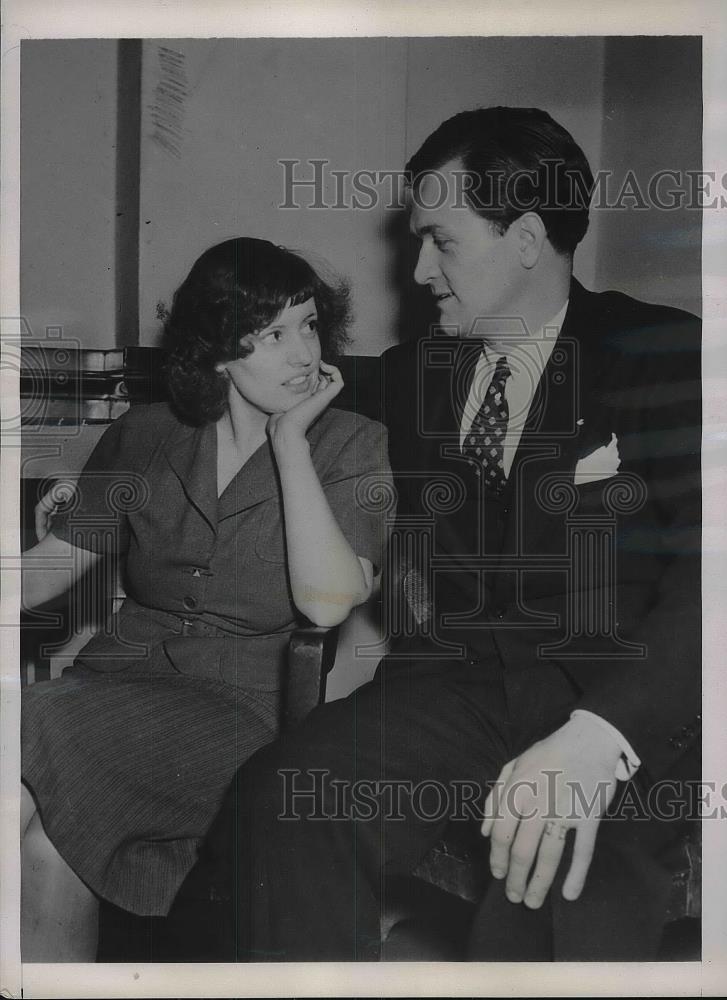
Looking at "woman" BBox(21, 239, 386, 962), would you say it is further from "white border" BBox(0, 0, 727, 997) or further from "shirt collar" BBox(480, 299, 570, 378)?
"shirt collar" BBox(480, 299, 570, 378)

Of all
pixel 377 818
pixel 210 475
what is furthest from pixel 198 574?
pixel 377 818

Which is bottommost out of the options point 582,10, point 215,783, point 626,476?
point 215,783

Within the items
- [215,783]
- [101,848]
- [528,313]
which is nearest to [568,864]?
[215,783]

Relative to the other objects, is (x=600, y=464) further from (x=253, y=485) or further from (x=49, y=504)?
(x=49, y=504)

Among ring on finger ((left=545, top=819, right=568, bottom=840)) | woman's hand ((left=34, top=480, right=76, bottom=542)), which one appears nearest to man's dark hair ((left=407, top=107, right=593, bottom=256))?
woman's hand ((left=34, top=480, right=76, bottom=542))

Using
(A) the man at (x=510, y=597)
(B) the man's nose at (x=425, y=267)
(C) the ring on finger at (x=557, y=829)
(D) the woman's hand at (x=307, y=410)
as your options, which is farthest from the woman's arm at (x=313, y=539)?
(C) the ring on finger at (x=557, y=829)

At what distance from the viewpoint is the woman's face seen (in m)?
1.51

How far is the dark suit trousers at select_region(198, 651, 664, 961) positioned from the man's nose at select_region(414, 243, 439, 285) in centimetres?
67

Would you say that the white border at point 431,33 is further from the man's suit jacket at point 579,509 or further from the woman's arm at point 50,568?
the woman's arm at point 50,568

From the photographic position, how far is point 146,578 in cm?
154

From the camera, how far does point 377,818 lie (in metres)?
1.52

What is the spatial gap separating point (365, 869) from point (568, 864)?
1.15 ft

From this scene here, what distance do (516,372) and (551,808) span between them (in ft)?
2.48

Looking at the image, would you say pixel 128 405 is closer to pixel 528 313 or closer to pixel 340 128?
pixel 340 128
